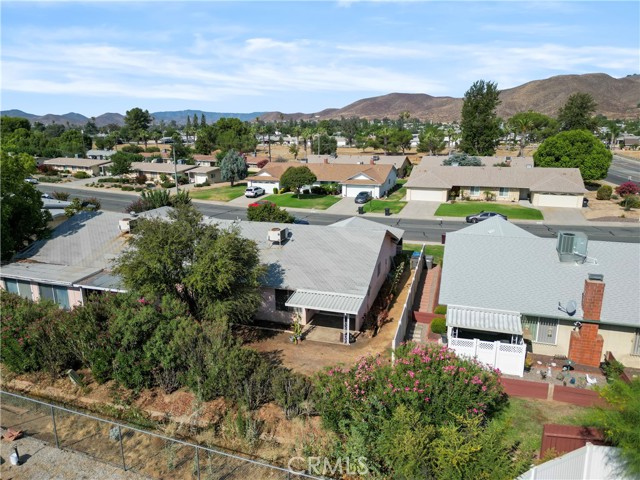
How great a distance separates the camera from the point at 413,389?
15258mm

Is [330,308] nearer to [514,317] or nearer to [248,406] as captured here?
[248,406]

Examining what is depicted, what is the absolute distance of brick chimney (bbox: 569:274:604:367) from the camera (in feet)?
68.5

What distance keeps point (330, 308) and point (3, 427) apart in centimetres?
1446

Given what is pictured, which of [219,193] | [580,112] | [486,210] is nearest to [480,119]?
[580,112]

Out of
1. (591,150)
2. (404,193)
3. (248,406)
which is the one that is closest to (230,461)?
(248,406)

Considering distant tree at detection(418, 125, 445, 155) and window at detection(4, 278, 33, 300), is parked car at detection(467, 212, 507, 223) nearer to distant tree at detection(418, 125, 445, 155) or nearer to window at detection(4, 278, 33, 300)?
window at detection(4, 278, 33, 300)

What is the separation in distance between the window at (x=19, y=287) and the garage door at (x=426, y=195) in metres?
48.0

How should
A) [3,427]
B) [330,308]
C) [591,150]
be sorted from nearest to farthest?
1. [3,427]
2. [330,308]
3. [591,150]

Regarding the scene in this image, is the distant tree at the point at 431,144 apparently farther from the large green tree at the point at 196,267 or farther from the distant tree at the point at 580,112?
the large green tree at the point at 196,267

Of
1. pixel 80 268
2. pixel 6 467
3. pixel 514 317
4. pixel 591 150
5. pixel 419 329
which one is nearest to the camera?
pixel 6 467

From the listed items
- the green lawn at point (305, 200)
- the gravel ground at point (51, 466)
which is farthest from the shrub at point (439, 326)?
the green lawn at point (305, 200)

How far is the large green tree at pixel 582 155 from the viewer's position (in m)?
67.8

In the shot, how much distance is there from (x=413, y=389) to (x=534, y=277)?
1206cm

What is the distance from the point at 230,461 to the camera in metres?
16.0
